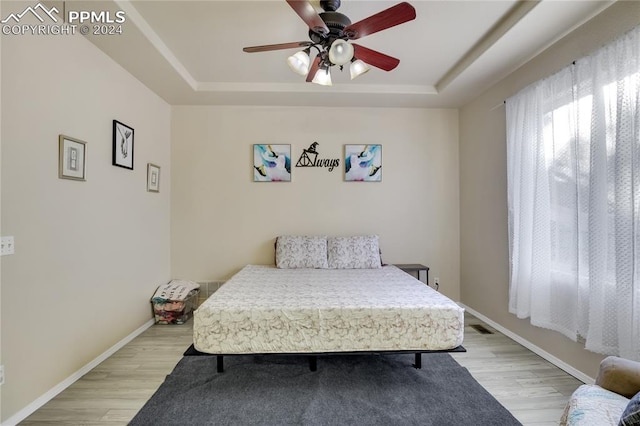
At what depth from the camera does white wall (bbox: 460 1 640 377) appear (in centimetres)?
201

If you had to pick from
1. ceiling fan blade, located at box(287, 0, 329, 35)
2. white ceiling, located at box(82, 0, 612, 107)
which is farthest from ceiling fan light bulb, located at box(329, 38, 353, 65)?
white ceiling, located at box(82, 0, 612, 107)

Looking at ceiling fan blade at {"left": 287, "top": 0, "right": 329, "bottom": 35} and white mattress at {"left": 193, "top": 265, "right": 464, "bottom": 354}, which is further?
white mattress at {"left": 193, "top": 265, "right": 464, "bottom": 354}

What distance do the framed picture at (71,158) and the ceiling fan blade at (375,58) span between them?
2.16 m

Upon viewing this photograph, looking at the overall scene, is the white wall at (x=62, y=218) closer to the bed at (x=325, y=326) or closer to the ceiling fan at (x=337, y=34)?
the bed at (x=325, y=326)

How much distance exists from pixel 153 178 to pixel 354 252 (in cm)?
251

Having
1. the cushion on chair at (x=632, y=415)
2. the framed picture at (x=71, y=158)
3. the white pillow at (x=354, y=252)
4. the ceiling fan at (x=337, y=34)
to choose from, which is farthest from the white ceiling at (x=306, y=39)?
the cushion on chair at (x=632, y=415)

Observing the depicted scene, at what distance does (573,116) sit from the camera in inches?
82.7

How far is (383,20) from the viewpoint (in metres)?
1.64

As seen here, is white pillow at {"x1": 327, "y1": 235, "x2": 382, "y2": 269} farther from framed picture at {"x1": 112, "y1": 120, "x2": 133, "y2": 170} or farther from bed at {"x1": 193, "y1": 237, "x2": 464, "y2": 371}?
framed picture at {"x1": 112, "y1": 120, "x2": 133, "y2": 170}

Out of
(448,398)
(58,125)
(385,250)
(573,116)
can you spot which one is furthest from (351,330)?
(58,125)

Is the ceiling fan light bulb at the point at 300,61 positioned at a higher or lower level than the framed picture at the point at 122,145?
higher

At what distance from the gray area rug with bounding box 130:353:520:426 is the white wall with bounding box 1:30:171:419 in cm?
77

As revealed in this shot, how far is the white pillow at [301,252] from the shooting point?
336 centimetres

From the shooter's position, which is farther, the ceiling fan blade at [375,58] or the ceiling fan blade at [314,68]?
the ceiling fan blade at [314,68]
